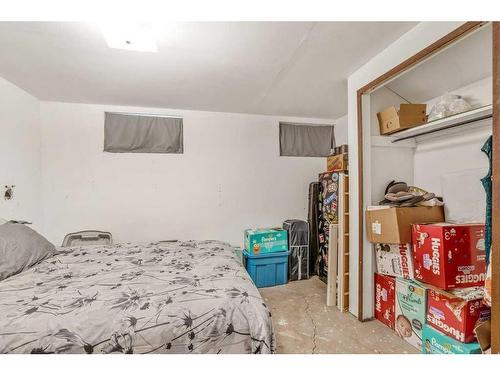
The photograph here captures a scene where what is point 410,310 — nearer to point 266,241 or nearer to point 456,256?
point 456,256

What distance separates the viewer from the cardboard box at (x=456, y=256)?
64.9 inches

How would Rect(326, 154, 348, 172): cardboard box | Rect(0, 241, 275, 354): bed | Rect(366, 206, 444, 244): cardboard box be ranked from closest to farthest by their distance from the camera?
Rect(0, 241, 275, 354): bed → Rect(366, 206, 444, 244): cardboard box → Rect(326, 154, 348, 172): cardboard box

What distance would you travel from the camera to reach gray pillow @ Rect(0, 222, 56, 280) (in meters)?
1.65

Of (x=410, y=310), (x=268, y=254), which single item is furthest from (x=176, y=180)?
(x=410, y=310)

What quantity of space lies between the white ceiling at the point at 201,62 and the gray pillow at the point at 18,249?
4.87ft

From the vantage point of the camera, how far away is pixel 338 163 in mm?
2773

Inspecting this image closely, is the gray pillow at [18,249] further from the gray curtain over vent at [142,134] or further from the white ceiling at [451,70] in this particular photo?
the white ceiling at [451,70]

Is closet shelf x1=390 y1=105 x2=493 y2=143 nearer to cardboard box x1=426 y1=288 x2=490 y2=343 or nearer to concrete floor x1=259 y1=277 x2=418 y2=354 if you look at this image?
cardboard box x1=426 y1=288 x2=490 y2=343

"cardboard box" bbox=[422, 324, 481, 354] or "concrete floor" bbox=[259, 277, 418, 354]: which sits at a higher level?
"cardboard box" bbox=[422, 324, 481, 354]

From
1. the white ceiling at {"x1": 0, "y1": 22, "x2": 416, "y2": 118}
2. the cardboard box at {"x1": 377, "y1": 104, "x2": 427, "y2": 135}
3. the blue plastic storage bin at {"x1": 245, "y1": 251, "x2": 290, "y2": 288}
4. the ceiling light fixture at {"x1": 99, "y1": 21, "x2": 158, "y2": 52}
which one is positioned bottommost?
the blue plastic storage bin at {"x1": 245, "y1": 251, "x2": 290, "y2": 288}

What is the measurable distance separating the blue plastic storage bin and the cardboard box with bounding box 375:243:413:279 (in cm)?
125

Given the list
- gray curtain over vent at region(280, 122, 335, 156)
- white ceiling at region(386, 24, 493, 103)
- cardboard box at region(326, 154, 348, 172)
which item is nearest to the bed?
cardboard box at region(326, 154, 348, 172)

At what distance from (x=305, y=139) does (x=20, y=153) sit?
3.72 m
